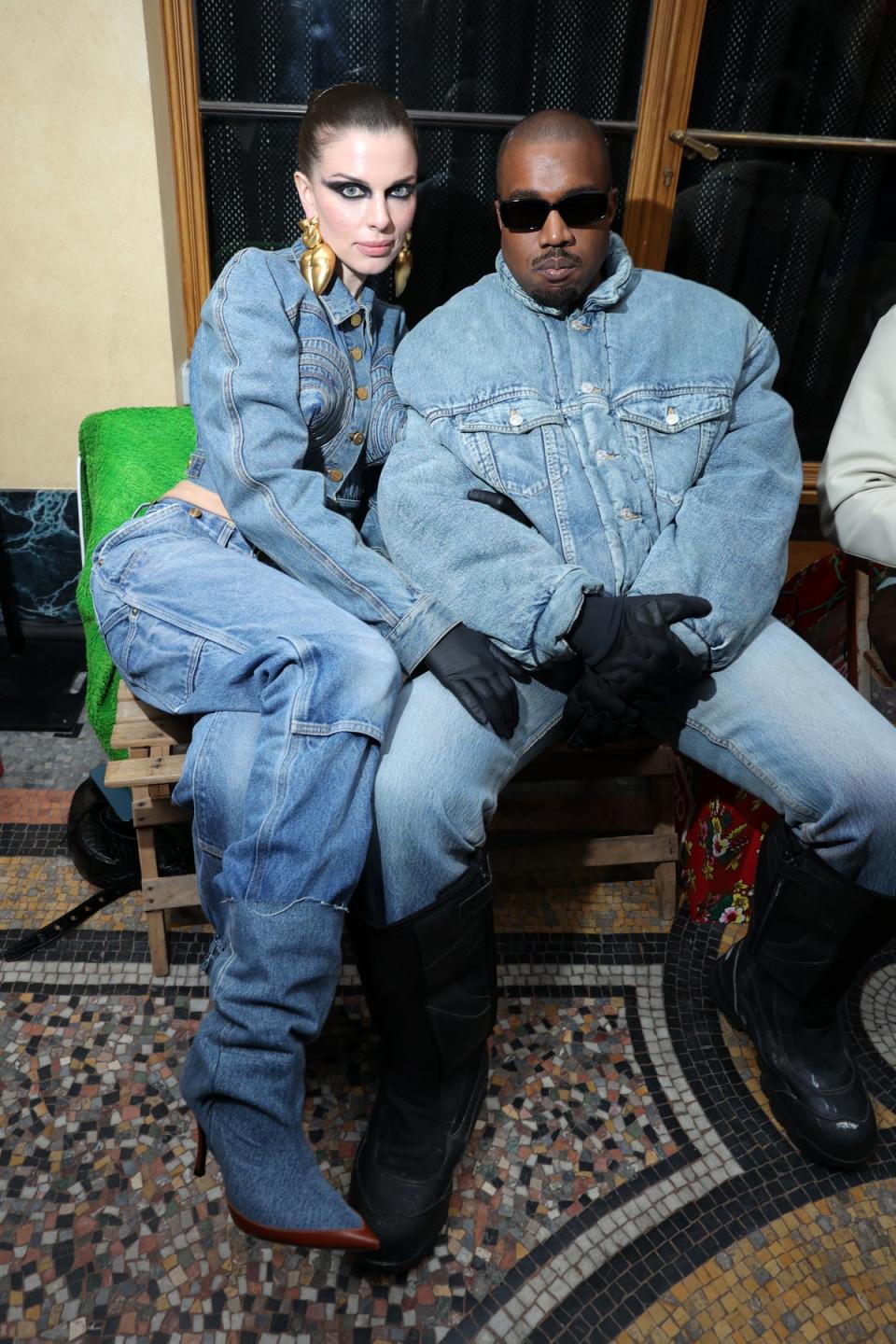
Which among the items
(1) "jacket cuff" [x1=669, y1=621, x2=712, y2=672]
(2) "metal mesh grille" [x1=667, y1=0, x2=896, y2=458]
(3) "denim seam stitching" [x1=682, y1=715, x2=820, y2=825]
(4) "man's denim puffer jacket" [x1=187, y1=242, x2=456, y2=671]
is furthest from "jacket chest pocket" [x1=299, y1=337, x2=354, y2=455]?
(2) "metal mesh grille" [x1=667, y1=0, x2=896, y2=458]

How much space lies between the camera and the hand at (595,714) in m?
1.88

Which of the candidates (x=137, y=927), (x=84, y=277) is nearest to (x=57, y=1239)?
(x=137, y=927)

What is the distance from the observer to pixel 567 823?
2.36 m

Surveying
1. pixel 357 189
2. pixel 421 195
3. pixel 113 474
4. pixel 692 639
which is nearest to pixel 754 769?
pixel 692 639

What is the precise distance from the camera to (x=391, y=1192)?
5.65ft

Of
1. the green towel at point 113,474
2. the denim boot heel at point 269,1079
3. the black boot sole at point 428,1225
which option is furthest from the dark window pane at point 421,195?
the black boot sole at point 428,1225

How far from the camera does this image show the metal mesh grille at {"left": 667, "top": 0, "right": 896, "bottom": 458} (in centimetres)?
284

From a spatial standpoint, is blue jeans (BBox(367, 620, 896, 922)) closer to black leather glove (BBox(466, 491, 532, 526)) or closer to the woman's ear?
black leather glove (BBox(466, 491, 532, 526))

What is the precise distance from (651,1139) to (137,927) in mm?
1212

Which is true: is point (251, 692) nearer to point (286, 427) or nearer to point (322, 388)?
point (286, 427)

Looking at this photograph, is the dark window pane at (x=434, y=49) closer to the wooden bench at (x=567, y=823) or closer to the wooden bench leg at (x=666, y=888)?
the wooden bench at (x=567, y=823)

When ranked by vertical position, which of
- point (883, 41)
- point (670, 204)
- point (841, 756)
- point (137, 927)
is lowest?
point (137, 927)

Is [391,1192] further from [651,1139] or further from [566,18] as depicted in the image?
[566,18]

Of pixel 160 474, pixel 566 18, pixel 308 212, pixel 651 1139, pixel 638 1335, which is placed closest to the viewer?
pixel 638 1335
